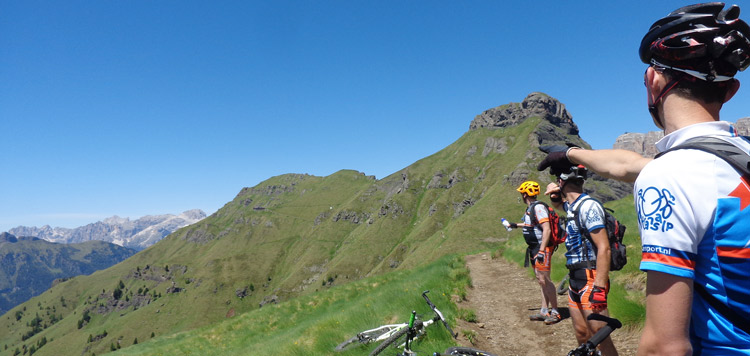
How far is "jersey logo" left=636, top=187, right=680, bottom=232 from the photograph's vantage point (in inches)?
66.1

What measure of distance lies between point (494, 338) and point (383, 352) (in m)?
3.16

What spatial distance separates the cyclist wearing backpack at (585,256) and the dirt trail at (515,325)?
2.13 meters

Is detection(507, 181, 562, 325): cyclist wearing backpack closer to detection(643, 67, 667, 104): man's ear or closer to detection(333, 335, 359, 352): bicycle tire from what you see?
detection(333, 335, 359, 352): bicycle tire

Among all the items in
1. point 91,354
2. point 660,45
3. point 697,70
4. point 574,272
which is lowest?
point 91,354

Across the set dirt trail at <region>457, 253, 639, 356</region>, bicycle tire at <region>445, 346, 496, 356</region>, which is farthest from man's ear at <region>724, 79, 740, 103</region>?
dirt trail at <region>457, 253, 639, 356</region>

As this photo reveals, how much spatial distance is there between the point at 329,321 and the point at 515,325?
5.23 metres

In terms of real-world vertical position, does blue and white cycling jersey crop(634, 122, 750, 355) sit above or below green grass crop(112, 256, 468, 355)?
above

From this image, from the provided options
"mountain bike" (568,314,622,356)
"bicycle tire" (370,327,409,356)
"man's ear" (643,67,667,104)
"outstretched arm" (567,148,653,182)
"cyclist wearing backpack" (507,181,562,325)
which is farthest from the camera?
"cyclist wearing backpack" (507,181,562,325)

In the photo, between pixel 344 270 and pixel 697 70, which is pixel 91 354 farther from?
pixel 697 70

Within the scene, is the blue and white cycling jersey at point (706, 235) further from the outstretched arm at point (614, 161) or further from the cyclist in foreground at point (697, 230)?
the outstretched arm at point (614, 161)

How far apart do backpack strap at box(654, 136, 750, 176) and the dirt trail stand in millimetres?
6633

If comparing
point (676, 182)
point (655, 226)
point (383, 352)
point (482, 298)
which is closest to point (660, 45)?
point (676, 182)

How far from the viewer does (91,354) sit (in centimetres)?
19838

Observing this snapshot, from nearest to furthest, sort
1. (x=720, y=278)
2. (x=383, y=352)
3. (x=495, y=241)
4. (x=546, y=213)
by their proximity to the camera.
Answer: (x=720, y=278), (x=383, y=352), (x=546, y=213), (x=495, y=241)
